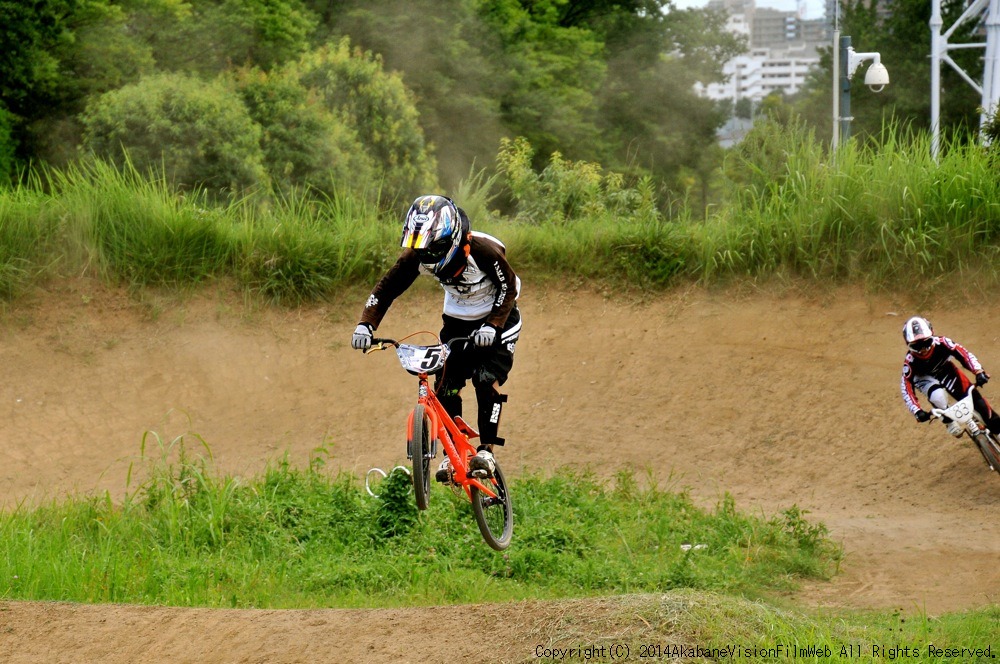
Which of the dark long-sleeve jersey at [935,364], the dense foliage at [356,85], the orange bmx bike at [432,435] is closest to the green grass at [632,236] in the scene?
the dense foliage at [356,85]

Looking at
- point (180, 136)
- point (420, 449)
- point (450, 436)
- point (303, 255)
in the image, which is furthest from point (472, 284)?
point (180, 136)

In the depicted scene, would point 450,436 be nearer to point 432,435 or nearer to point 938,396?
point 432,435

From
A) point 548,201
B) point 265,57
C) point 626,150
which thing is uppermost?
point 265,57

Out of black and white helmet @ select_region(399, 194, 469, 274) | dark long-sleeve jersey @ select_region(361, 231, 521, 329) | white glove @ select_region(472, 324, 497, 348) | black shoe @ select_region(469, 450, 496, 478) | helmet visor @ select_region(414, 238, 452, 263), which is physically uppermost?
black and white helmet @ select_region(399, 194, 469, 274)

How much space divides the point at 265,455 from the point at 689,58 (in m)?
31.3

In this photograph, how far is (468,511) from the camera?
8.73m

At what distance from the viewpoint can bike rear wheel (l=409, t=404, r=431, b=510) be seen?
659 cm

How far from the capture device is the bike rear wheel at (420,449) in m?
6.59

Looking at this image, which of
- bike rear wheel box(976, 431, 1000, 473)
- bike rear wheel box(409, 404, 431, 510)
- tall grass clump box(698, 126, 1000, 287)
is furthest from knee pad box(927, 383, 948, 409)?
bike rear wheel box(409, 404, 431, 510)

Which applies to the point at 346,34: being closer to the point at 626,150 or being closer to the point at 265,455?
the point at 626,150

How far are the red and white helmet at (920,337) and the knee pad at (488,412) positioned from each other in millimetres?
4052

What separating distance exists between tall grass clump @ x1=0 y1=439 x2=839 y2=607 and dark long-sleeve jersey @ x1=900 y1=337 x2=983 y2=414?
160 cm

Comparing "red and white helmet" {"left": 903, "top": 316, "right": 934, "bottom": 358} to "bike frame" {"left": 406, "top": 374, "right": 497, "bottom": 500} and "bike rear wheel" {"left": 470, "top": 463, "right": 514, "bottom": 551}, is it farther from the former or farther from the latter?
"bike frame" {"left": 406, "top": 374, "right": 497, "bottom": 500}

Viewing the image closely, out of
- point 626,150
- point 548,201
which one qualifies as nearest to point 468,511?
point 548,201
